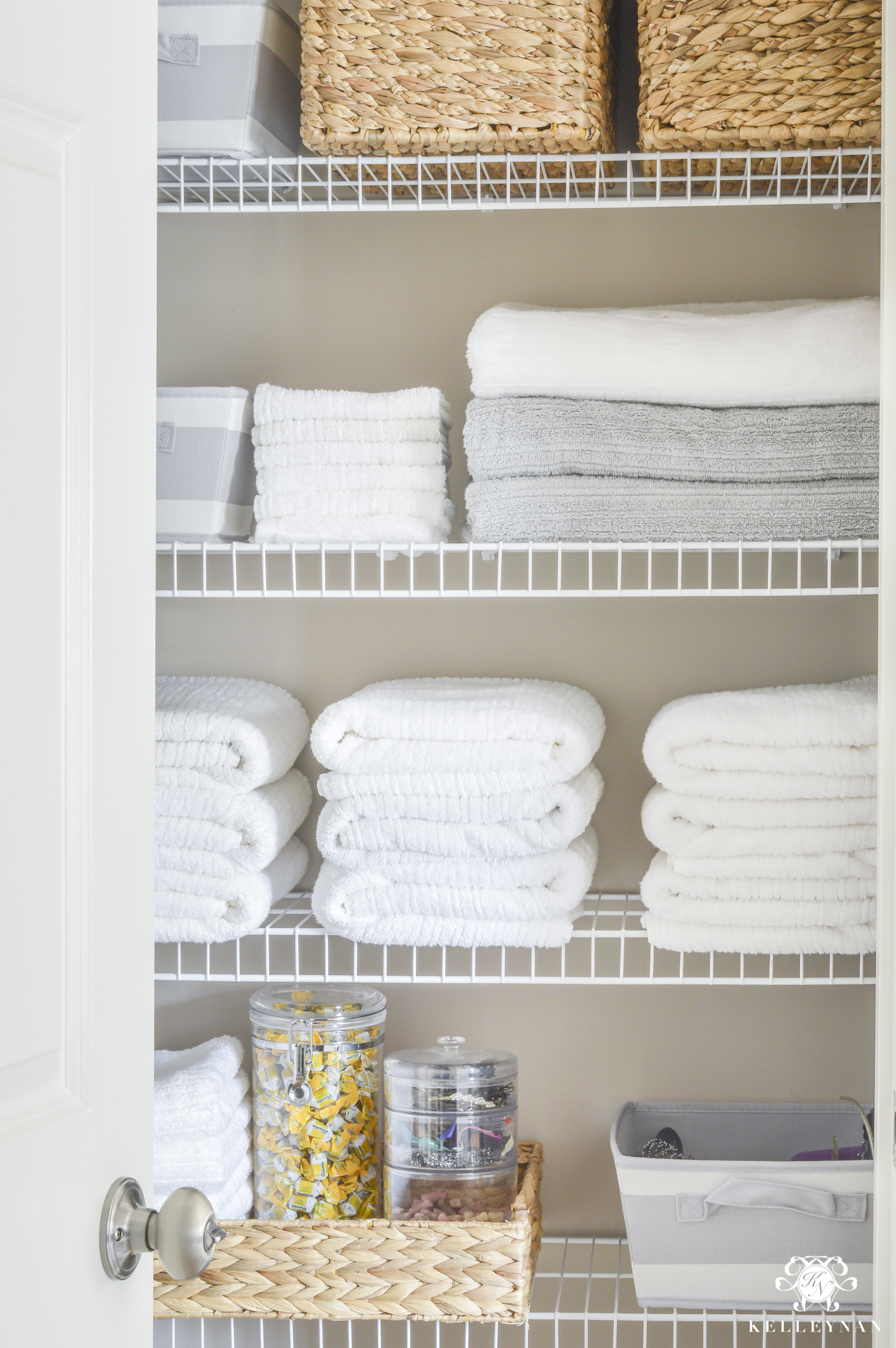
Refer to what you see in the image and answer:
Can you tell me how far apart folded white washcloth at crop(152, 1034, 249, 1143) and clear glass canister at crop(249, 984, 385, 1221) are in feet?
0.14

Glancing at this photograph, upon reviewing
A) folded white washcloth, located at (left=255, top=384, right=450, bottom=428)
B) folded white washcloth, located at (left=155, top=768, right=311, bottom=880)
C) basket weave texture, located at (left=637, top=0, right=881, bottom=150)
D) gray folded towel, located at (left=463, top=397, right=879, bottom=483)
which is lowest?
folded white washcloth, located at (left=155, top=768, right=311, bottom=880)

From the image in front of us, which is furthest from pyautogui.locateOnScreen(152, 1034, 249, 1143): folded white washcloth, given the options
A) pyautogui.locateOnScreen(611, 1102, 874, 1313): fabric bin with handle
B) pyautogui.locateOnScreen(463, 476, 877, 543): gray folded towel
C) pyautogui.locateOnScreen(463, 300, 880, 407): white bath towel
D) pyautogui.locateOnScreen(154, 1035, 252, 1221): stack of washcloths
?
pyautogui.locateOnScreen(463, 300, 880, 407): white bath towel

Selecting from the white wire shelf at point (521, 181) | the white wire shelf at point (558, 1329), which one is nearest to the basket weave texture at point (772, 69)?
the white wire shelf at point (521, 181)

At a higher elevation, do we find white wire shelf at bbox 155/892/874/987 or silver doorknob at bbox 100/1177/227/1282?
silver doorknob at bbox 100/1177/227/1282

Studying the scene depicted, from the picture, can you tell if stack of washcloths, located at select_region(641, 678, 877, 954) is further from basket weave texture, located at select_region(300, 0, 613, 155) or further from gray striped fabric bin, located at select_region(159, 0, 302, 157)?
gray striped fabric bin, located at select_region(159, 0, 302, 157)

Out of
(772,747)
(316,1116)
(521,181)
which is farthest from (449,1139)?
(521,181)

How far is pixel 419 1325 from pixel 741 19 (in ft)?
4.92

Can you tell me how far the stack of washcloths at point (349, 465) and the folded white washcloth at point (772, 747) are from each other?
0.34m

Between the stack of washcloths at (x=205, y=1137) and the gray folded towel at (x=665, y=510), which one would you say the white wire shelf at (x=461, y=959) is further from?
the gray folded towel at (x=665, y=510)

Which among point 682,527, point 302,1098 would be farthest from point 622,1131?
point 682,527

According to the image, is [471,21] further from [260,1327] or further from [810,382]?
[260,1327]

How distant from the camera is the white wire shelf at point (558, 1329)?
1423mm

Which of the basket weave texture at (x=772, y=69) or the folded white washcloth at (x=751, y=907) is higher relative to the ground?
the basket weave texture at (x=772, y=69)

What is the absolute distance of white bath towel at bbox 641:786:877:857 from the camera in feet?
4.06
